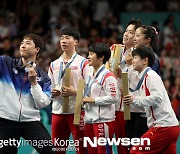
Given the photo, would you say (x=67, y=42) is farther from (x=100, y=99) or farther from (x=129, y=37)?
(x=100, y=99)

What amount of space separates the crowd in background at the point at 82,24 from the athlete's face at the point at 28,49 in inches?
261

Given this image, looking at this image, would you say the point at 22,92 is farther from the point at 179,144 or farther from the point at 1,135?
A: the point at 179,144

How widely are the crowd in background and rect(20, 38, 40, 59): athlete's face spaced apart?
662 cm

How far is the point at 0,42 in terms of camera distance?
16.2m

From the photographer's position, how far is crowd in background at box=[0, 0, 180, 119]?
1580 cm

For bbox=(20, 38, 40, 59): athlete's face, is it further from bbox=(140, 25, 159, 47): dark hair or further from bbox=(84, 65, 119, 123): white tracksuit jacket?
bbox=(140, 25, 159, 47): dark hair

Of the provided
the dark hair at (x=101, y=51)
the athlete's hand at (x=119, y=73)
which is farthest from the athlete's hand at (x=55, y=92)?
the athlete's hand at (x=119, y=73)

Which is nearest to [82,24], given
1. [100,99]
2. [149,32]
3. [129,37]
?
[129,37]

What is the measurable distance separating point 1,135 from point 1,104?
0.38 m

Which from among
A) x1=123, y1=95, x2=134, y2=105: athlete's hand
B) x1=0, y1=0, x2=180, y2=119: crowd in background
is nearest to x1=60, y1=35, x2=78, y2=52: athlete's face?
x1=123, y1=95, x2=134, y2=105: athlete's hand

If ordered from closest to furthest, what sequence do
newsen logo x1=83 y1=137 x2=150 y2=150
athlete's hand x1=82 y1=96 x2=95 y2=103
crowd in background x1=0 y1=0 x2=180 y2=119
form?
1. newsen logo x1=83 y1=137 x2=150 y2=150
2. athlete's hand x1=82 y1=96 x2=95 y2=103
3. crowd in background x1=0 y1=0 x2=180 y2=119

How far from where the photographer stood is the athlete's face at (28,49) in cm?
829

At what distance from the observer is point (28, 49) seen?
8.31 metres

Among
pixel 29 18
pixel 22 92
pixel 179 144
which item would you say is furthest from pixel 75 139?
pixel 29 18
